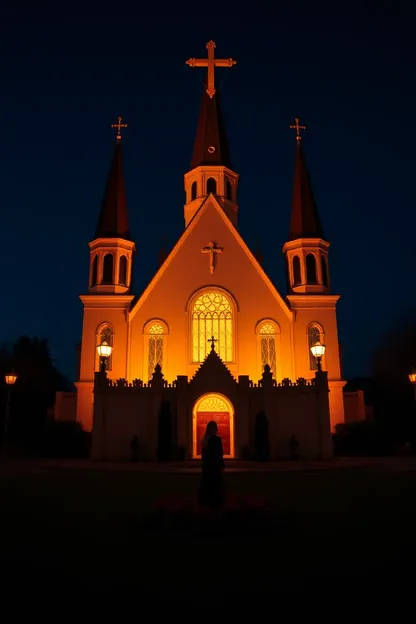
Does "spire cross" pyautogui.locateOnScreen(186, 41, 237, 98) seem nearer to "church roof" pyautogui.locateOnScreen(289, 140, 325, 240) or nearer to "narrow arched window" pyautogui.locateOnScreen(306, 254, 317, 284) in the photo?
"church roof" pyautogui.locateOnScreen(289, 140, 325, 240)

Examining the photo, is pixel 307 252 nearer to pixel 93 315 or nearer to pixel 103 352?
pixel 93 315

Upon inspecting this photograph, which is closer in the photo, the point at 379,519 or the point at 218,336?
the point at 379,519

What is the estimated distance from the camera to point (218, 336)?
1309 inches

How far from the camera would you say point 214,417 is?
2816cm

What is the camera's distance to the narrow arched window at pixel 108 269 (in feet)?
117

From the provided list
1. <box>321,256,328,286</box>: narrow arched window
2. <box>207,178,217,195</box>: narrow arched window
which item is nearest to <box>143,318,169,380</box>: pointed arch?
<box>321,256,328,286</box>: narrow arched window

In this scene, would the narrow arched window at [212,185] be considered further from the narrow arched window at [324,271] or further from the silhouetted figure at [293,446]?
the silhouetted figure at [293,446]

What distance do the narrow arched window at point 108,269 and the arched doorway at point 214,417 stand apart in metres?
12.4

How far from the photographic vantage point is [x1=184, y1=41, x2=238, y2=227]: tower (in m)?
40.4

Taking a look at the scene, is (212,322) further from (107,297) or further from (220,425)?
(220,425)

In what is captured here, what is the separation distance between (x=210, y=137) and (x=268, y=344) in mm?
20001

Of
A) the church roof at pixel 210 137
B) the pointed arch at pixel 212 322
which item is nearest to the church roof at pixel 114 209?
the church roof at pixel 210 137

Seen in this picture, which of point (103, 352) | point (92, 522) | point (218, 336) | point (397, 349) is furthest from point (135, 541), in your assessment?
point (397, 349)

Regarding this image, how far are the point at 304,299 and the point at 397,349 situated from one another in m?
17.5
